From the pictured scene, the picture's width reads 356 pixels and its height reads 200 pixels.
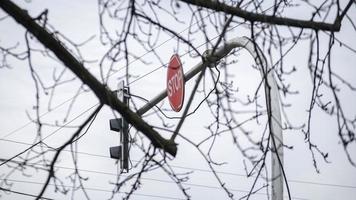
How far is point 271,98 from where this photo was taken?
4.03 metres

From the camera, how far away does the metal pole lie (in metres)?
3.26

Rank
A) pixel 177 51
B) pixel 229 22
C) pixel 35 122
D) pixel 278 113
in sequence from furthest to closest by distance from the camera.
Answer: pixel 278 113, pixel 177 51, pixel 35 122, pixel 229 22

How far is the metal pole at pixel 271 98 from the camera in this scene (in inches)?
128

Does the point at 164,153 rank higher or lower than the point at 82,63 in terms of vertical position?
lower

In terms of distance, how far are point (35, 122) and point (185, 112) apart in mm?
841

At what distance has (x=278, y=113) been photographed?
438 centimetres

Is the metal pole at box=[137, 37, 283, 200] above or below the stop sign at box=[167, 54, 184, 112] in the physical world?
below

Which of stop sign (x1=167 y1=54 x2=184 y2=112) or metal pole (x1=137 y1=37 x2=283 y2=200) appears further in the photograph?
stop sign (x1=167 y1=54 x2=184 y2=112)

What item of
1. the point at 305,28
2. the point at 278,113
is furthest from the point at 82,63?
the point at 278,113

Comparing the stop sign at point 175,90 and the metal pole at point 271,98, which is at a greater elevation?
the stop sign at point 175,90

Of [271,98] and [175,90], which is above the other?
[175,90]

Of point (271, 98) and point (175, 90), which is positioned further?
point (175, 90)

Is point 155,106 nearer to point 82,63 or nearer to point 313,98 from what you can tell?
point 82,63

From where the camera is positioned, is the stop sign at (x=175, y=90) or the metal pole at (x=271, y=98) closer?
the metal pole at (x=271, y=98)
